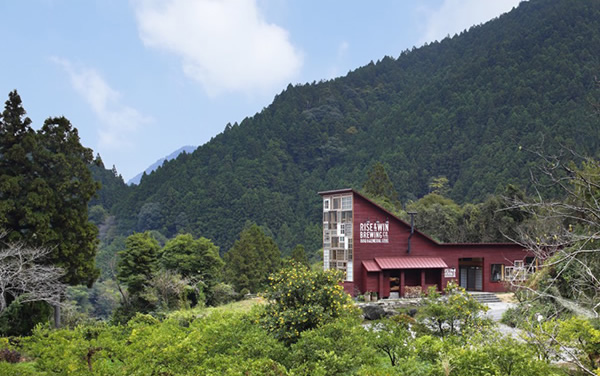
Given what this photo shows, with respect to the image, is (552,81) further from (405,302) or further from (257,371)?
(257,371)

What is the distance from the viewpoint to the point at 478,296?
894 inches

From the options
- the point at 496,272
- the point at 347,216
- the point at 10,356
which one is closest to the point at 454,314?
the point at 10,356

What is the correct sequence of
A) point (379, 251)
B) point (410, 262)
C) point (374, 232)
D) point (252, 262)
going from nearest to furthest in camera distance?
1. point (374, 232)
2. point (379, 251)
3. point (410, 262)
4. point (252, 262)

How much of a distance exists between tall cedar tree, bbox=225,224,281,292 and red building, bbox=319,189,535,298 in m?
10.4

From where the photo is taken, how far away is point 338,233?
21625mm

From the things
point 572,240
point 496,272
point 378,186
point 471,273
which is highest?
point 378,186

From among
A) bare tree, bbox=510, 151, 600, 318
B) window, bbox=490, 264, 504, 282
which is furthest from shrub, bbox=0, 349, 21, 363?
window, bbox=490, 264, 504, 282

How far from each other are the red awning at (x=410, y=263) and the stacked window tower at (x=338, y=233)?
1342 mm

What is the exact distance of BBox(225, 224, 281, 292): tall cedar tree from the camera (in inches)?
1257

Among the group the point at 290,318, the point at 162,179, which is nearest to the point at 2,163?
the point at 290,318

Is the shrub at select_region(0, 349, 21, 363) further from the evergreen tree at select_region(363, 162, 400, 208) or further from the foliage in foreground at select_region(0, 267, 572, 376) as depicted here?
the evergreen tree at select_region(363, 162, 400, 208)

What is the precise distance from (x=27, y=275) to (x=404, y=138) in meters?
63.0

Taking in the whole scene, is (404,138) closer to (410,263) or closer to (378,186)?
(378,186)

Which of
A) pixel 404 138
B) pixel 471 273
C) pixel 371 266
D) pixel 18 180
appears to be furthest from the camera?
pixel 404 138
